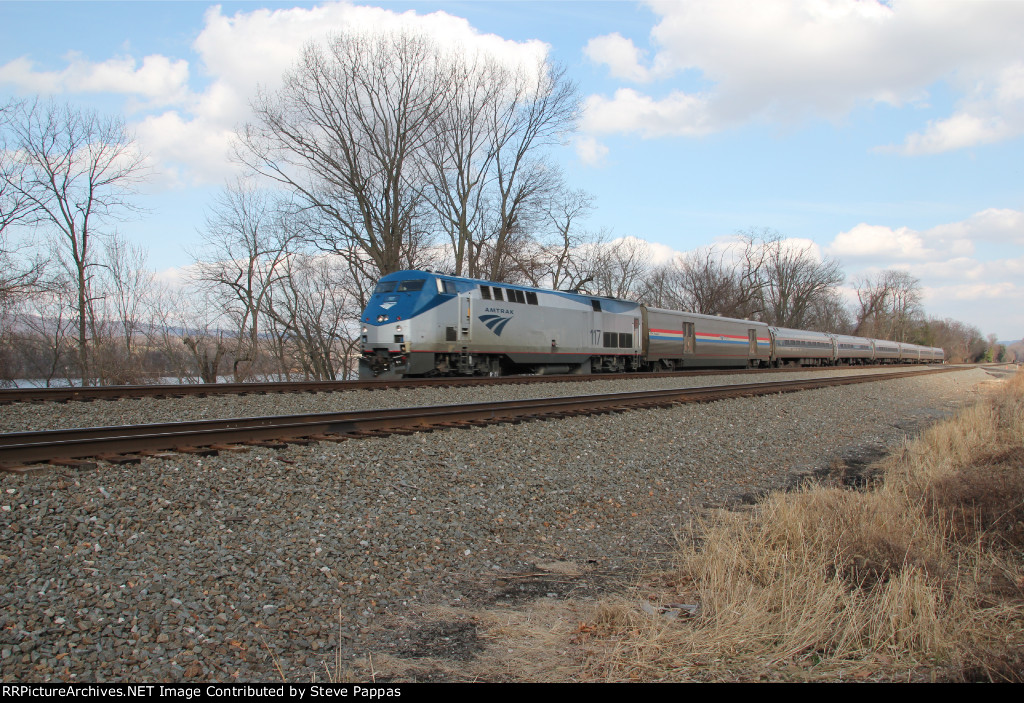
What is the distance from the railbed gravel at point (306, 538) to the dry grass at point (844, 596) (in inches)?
37.0

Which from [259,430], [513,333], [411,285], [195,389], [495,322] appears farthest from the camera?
[513,333]

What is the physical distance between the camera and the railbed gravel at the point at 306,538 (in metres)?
3.26

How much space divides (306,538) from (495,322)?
14331 millimetres

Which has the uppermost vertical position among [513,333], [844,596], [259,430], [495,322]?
[495,322]

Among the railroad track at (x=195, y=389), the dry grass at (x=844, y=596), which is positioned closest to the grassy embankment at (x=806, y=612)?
the dry grass at (x=844, y=596)

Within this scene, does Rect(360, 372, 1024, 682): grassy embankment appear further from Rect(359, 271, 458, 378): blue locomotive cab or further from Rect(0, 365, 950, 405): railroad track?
Rect(359, 271, 458, 378): blue locomotive cab

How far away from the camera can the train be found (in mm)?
17000

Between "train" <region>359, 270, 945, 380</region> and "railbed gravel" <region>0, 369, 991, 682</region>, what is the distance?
28.5 ft

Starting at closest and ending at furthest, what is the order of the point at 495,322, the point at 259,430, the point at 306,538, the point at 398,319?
the point at 306,538 < the point at 259,430 < the point at 398,319 < the point at 495,322

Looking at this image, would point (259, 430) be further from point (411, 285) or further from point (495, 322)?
point (495, 322)

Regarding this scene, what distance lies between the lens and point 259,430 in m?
7.10

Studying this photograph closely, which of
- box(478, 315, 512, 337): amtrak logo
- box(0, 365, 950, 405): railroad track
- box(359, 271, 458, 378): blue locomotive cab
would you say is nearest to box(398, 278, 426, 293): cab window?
box(359, 271, 458, 378): blue locomotive cab

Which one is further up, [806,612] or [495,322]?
[495,322]

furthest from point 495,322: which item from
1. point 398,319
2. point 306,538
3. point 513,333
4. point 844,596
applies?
point 844,596
